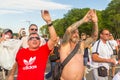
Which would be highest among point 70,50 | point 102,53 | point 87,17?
point 87,17

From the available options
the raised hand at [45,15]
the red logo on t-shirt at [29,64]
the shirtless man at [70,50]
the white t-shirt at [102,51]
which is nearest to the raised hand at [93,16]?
the shirtless man at [70,50]

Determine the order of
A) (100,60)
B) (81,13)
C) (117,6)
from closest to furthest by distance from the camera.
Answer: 1. (100,60)
2. (117,6)
3. (81,13)

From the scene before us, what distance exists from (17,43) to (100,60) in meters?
2.03

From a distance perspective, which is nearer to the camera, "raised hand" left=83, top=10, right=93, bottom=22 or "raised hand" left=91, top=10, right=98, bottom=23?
"raised hand" left=83, top=10, right=93, bottom=22

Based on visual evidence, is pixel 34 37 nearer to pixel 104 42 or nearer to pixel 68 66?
pixel 68 66

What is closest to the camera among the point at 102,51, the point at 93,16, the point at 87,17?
the point at 87,17

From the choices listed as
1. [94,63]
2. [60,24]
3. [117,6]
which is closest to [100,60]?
[94,63]

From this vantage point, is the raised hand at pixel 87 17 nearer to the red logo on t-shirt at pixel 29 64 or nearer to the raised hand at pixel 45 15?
the raised hand at pixel 45 15

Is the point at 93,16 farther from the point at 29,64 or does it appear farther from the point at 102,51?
the point at 102,51

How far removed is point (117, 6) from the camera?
10144cm

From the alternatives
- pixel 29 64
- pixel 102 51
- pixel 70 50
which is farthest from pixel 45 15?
pixel 102 51

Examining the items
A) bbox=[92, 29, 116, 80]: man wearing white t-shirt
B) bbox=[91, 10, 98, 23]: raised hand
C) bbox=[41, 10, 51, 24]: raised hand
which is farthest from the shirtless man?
bbox=[92, 29, 116, 80]: man wearing white t-shirt

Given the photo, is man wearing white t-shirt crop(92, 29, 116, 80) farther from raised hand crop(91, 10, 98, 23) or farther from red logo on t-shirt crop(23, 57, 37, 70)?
red logo on t-shirt crop(23, 57, 37, 70)

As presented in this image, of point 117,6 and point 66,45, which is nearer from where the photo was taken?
Result: point 66,45
